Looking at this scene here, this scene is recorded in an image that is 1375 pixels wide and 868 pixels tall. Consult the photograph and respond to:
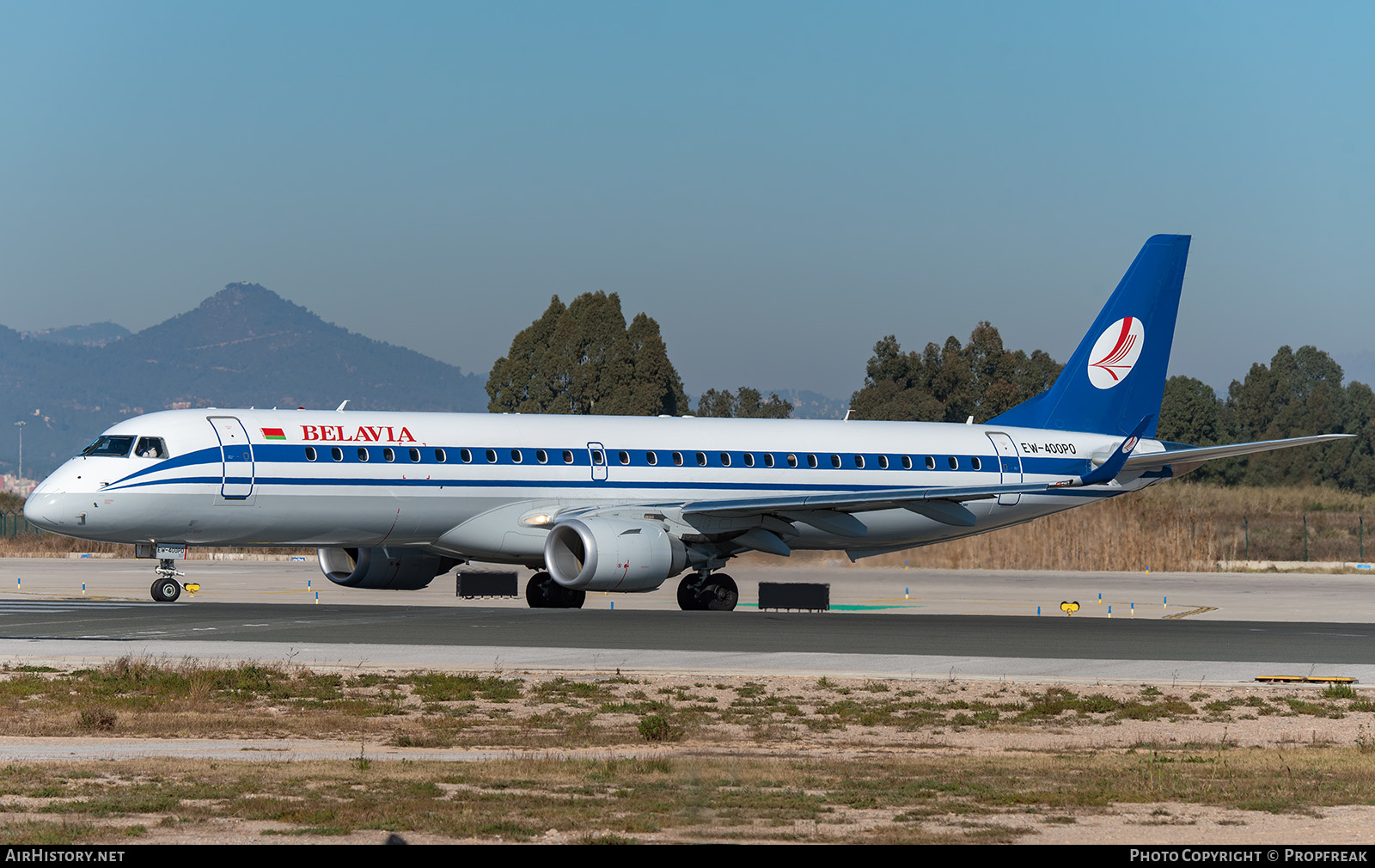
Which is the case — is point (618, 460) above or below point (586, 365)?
below

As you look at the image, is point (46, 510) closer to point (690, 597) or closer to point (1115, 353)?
point (690, 597)


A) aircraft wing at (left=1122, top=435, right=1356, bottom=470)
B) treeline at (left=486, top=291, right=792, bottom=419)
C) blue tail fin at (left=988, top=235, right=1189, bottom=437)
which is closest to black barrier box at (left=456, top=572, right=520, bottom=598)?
blue tail fin at (left=988, top=235, right=1189, bottom=437)

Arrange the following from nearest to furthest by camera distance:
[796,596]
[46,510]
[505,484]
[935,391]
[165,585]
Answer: [46,510] < [505,484] < [165,585] < [796,596] < [935,391]

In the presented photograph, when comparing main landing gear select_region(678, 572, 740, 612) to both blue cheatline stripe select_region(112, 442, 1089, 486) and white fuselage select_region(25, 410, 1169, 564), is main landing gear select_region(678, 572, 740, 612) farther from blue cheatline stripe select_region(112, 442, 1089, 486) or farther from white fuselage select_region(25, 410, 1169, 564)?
blue cheatline stripe select_region(112, 442, 1089, 486)

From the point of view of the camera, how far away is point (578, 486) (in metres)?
37.4

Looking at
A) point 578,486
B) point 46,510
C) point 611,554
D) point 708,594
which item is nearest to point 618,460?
point 578,486

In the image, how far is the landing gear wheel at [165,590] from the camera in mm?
37250

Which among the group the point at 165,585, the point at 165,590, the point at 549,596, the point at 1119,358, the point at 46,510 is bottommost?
the point at 549,596

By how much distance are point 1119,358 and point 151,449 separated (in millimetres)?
25553

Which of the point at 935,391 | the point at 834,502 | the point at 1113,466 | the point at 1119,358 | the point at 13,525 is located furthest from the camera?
the point at 935,391

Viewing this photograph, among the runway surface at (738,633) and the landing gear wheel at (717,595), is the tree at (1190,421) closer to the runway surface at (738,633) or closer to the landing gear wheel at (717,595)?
the runway surface at (738,633)

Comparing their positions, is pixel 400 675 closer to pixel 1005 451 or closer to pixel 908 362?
pixel 1005 451

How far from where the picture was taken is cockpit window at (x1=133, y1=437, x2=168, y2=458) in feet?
113

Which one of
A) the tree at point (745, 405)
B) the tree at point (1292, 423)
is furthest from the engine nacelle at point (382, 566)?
the tree at point (745, 405)
